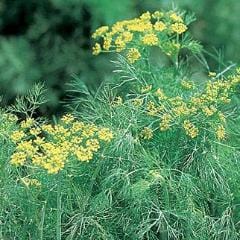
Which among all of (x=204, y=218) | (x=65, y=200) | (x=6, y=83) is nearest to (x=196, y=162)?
(x=204, y=218)

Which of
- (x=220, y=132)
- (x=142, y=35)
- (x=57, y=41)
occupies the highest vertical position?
(x=142, y=35)

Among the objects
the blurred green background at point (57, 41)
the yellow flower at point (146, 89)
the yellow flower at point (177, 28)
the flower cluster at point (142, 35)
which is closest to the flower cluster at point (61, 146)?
the yellow flower at point (146, 89)

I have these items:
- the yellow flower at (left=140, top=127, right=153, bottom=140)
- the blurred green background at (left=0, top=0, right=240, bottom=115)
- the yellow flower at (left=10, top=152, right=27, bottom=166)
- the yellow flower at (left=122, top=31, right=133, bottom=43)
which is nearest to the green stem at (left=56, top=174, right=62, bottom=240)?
the yellow flower at (left=10, top=152, right=27, bottom=166)

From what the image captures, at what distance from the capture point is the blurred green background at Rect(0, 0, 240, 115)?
14.2 feet

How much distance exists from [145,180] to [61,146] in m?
0.35

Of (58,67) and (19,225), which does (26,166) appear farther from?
(58,67)

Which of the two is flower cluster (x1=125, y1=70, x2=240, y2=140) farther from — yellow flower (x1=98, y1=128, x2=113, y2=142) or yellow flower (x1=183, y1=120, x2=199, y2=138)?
yellow flower (x1=98, y1=128, x2=113, y2=142)

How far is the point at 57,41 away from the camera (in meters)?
4.52

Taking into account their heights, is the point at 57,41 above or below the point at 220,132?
below

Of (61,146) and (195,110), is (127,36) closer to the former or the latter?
(195,110)

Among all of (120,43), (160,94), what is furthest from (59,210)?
(120,43)

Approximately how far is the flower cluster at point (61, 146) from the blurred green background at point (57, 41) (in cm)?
134

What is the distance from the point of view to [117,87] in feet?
11.7

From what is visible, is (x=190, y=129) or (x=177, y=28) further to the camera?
(x=177, y=28)
